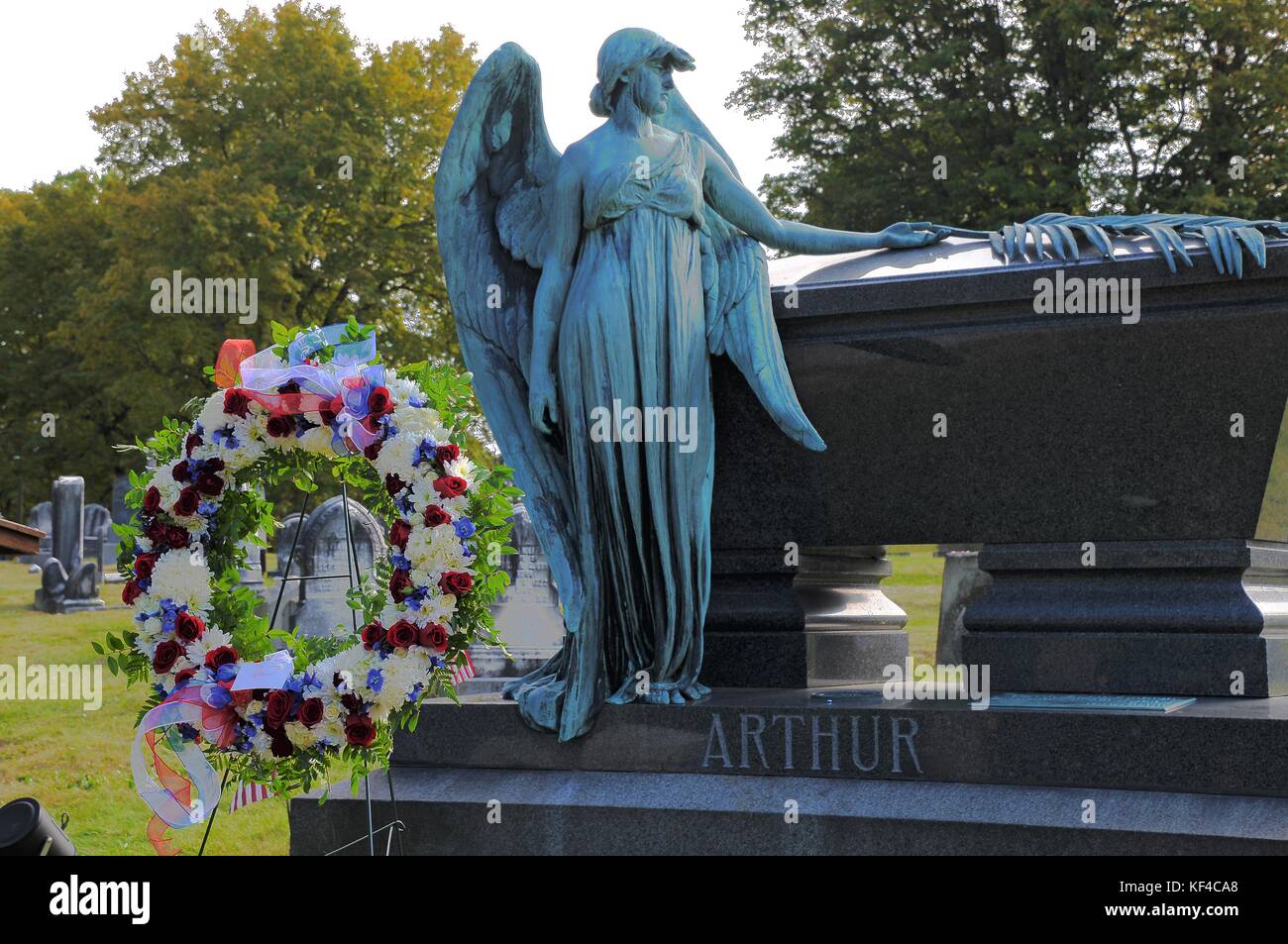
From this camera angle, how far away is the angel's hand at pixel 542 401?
551 centimetres

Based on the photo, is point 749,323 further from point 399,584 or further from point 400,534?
point 399,584

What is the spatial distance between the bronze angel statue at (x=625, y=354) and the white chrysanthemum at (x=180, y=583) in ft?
4.33

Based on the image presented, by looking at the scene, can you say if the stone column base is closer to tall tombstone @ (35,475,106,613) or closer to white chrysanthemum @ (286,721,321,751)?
white chrysanthemum @ (286,721,321,751)

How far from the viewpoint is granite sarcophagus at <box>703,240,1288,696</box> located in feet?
17.1

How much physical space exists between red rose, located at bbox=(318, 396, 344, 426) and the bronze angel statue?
89cm

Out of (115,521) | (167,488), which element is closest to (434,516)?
(167,488)

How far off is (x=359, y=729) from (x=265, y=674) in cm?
39

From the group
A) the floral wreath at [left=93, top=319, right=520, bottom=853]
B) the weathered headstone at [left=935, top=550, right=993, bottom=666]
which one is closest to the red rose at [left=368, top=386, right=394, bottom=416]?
the floral wreath at [left=93, top=319, right=520, bottom=853]

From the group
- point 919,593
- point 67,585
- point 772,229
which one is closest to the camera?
point 772,229

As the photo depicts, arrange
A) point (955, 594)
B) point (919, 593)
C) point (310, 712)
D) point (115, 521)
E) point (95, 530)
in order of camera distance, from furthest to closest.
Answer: point (115, 521)
point (95, 530)
point (919, 593)
point (955, 594)
point (310, 712)

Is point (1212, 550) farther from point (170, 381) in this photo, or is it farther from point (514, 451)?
point (170, 381)

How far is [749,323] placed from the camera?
18.2 ft

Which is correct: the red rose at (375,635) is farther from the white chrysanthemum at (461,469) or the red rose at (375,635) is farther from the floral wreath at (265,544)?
the white chrysanthemum at (461,469)

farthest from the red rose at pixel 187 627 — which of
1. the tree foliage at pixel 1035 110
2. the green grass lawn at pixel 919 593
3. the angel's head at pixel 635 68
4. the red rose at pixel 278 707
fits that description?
the tree foliage at pixel 1035 110
